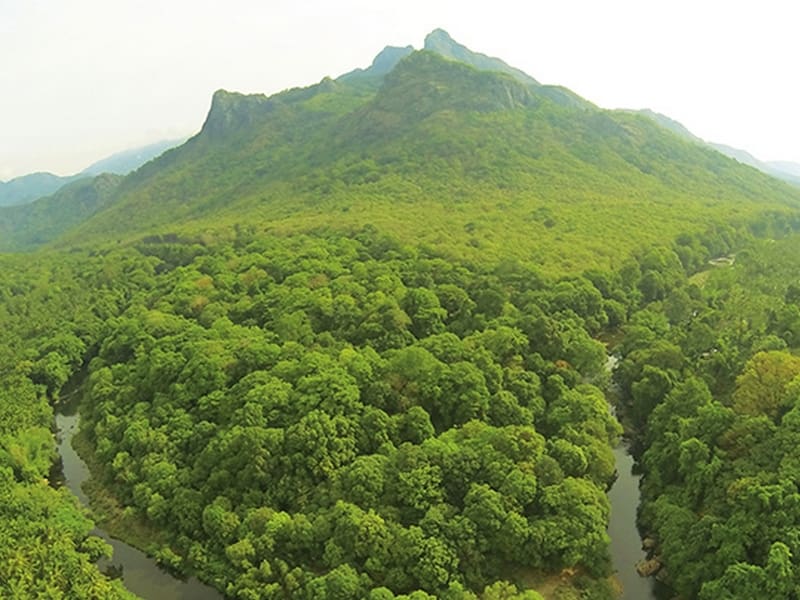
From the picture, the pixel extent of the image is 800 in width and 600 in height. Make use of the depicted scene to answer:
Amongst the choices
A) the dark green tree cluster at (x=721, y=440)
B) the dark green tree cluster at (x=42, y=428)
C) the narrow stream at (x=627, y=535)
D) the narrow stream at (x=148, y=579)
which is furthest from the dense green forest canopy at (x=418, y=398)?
the narrow stream at (x=627, y=535)

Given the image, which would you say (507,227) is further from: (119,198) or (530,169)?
(119,198)

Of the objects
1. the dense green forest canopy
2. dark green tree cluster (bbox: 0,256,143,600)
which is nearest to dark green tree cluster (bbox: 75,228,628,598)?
the dense green forest canopy

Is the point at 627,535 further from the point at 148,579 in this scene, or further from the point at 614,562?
the point at 148,579

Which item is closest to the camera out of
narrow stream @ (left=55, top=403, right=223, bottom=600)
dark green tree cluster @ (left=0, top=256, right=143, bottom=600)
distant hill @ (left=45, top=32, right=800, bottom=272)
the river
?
dark green tree cluster @ (left=0, top=256, right=143, bottom=600)

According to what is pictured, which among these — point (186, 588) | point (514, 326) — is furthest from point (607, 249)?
point (186, 588)

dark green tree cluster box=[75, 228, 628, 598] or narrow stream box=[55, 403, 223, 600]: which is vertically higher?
dark green tree cluster box=[75, 228, 628, 598]

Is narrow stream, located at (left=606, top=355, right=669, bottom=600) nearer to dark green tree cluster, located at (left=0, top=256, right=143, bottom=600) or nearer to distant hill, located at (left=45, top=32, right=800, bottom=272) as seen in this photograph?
dark green tree cluster, located at (left=0, top=256, right=143, bottom=600)

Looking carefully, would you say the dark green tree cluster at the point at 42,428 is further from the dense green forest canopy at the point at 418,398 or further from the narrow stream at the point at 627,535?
the narrow stream at the point at 627,535

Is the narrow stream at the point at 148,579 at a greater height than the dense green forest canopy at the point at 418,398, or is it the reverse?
the dense green forest canopy at the point at 418,398
